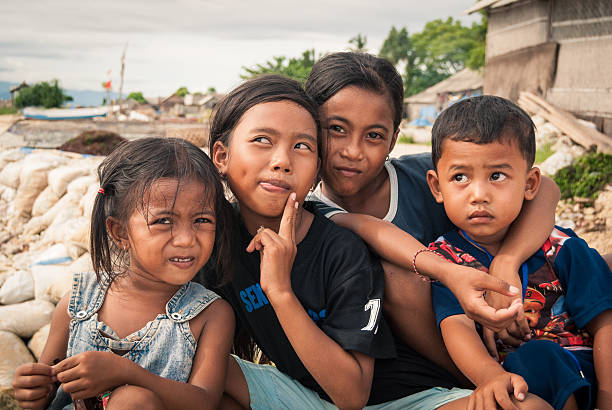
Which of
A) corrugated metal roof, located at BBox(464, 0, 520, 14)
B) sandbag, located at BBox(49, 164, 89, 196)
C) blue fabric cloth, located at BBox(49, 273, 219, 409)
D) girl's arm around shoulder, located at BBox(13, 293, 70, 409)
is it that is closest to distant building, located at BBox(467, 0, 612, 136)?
corrugated metal roof, located at BBox(464, 0, 520, 14)

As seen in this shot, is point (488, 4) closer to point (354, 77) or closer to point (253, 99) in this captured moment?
point (354, 77)

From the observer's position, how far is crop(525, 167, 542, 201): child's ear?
2125mm

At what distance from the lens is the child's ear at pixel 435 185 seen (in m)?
2.20

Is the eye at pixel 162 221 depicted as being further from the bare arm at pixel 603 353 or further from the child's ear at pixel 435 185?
the bare arm at pixel 603 353

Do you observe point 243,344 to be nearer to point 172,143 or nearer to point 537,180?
point 172,143

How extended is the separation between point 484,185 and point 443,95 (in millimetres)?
30690

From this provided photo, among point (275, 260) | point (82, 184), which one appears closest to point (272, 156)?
point (275, 260)

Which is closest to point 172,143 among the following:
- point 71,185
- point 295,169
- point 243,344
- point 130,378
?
point 295,169

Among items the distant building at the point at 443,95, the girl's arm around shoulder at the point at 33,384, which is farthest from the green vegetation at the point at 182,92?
the girl's arm around shoulder at the point at 33,384

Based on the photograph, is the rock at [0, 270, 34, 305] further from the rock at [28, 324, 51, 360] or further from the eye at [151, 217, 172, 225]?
the eye at [151, 217, 172, 225]

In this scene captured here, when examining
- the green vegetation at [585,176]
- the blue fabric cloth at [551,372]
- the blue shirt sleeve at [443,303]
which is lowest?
the green vegetation at [585,176]

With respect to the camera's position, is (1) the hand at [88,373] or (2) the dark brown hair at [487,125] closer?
(1) the hand at [88,373]

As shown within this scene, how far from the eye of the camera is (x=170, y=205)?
176cm

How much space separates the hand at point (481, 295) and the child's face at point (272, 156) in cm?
63
